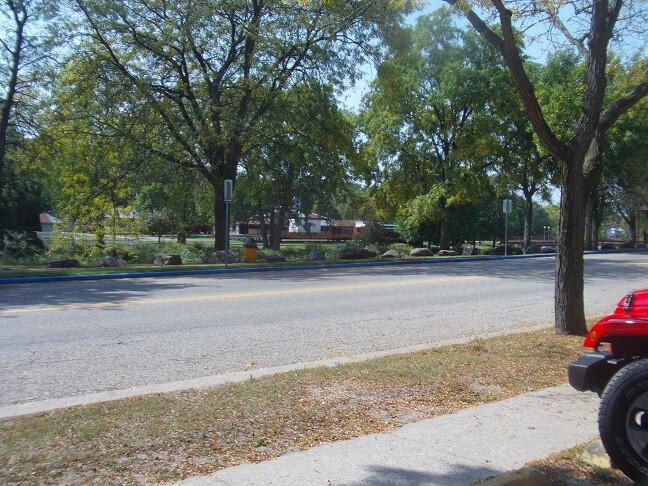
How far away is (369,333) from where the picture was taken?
9.94m

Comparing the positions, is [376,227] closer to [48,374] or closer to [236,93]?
[236,93]

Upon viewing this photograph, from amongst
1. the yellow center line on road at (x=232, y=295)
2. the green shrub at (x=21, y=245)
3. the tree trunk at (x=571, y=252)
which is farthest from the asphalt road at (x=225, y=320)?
the green shrub at (x=21, y=245)

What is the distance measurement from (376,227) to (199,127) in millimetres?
22636

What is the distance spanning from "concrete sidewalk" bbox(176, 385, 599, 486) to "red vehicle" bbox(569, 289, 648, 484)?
28.2 inches

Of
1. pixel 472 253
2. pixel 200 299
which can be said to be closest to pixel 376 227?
pixel 472 253

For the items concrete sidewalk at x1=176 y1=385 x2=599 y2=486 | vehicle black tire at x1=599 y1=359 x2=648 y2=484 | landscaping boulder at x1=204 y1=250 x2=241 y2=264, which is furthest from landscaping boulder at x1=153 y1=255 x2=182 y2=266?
vehicle black tire at x1=599 y1=359 x2=648 y2=484

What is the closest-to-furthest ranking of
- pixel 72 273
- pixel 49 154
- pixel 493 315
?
1. pixel 493 315
2. pixel 72 273
3. pixel 49 154

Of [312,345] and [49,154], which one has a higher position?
[49,154]

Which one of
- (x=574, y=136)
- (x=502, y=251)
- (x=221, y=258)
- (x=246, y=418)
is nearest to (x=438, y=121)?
(x=502, y=251)

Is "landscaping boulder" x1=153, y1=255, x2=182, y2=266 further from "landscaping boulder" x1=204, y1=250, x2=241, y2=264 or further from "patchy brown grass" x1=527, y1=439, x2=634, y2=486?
"patchy brown grass" x1=527, y1=439, x2=634, y2=486

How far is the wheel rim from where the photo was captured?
160 inches

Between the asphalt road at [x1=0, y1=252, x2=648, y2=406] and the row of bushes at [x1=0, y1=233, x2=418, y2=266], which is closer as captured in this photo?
the asphalt road at [x1=0, y1=252, x2=648, y2=406]

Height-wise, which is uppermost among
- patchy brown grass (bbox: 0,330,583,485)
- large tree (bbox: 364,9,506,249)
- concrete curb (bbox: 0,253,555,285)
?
large tree (bbox: 364,9,506,249)

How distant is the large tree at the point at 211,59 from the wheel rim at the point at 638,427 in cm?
2002
